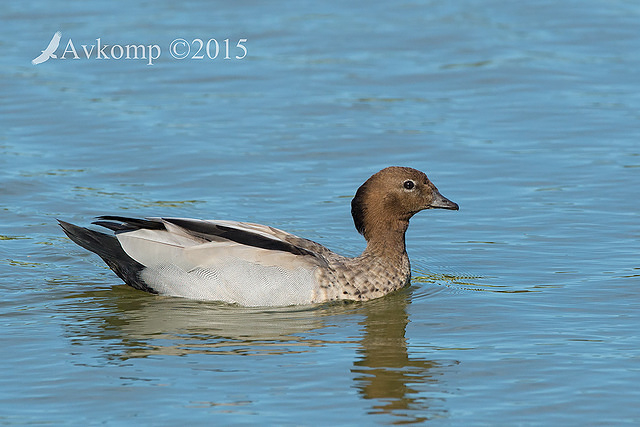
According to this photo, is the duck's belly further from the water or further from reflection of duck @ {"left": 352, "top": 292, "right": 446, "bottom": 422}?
reflection of duck @ {"left": 352, "top": 292, "right": 446, "bottom": 422}

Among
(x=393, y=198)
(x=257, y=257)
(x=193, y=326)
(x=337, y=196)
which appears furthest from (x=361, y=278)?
(x=337, y=196)

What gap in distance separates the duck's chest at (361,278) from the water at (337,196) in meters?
0.19

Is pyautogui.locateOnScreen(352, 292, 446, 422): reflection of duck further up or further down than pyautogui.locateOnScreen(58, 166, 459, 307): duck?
further down

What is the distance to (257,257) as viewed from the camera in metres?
11.2

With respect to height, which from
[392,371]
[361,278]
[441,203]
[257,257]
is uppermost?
[441,203]

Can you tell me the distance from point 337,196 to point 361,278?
3.17 m

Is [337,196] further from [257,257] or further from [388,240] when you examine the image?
[257,257]

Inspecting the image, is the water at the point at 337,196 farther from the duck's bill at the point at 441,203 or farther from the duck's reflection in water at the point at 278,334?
the duck's bill at the point at 441,203

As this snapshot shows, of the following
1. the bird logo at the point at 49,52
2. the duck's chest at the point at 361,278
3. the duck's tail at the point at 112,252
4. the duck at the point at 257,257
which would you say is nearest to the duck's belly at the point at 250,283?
the duck at the point at 257,257

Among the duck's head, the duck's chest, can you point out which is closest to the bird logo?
the duck's head

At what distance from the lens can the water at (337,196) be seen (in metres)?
9.12

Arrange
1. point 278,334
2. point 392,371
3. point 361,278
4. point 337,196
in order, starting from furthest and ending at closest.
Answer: point 337,196, point 361,278, point 278,334, point 392,371

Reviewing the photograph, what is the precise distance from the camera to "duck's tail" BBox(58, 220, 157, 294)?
11648 mm

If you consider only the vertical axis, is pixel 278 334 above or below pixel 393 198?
below
